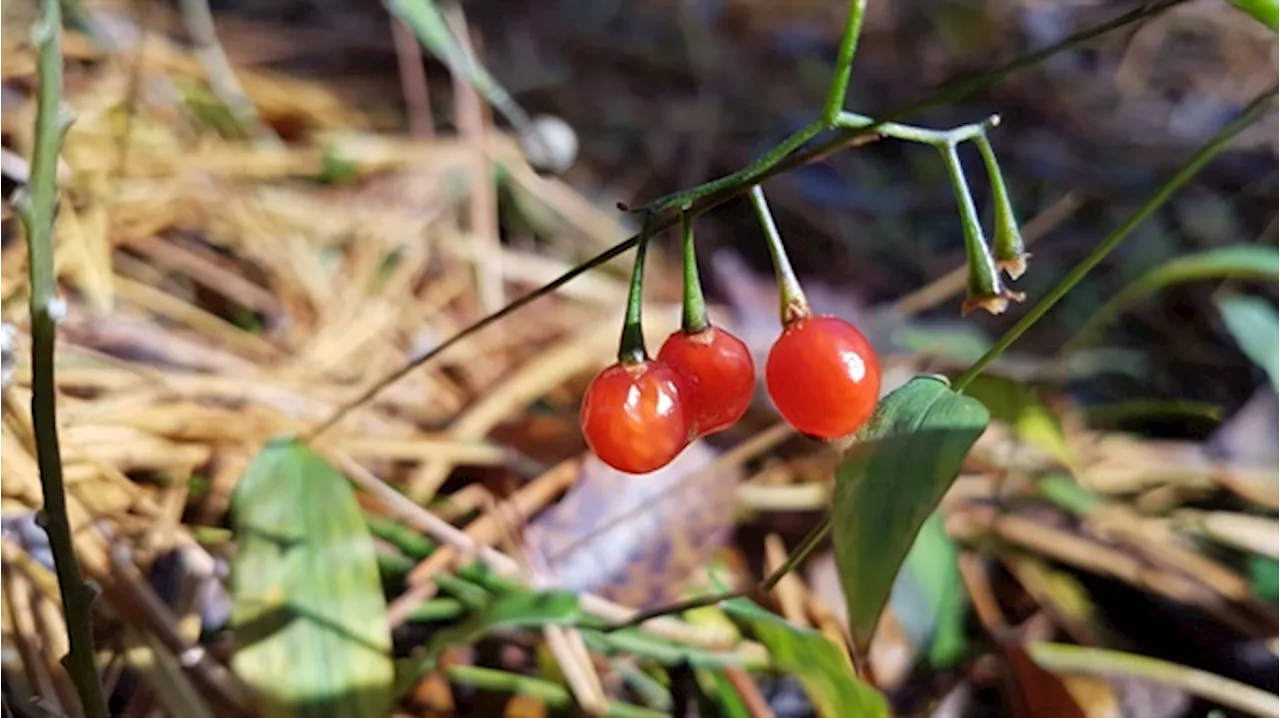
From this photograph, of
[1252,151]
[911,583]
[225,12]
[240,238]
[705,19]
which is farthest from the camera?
Answer: [705,19]

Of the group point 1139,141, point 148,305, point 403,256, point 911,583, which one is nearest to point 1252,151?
point 1139,141

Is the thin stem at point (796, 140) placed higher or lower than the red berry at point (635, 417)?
higher

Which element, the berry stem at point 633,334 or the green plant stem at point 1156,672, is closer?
the berry stem at point 633,334

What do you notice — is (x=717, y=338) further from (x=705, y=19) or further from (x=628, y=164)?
(x=705, y=19)

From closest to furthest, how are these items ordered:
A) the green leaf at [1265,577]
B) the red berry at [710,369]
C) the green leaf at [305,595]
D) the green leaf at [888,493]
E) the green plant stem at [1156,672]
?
the green leaf at [888,493] → the red berry at [710,369] → the green leaf at [305,595] → the green plant stem at [1156,672] → the green leaf at [1265,577]

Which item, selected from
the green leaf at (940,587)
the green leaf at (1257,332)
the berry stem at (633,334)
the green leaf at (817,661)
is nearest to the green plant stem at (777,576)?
the green leaf at (817,661)

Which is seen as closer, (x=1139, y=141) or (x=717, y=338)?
(x=717, y=338)

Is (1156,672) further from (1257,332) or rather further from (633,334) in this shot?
(633,334)

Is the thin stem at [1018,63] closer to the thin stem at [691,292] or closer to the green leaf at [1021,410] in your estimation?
the thin stem at [691,292]
